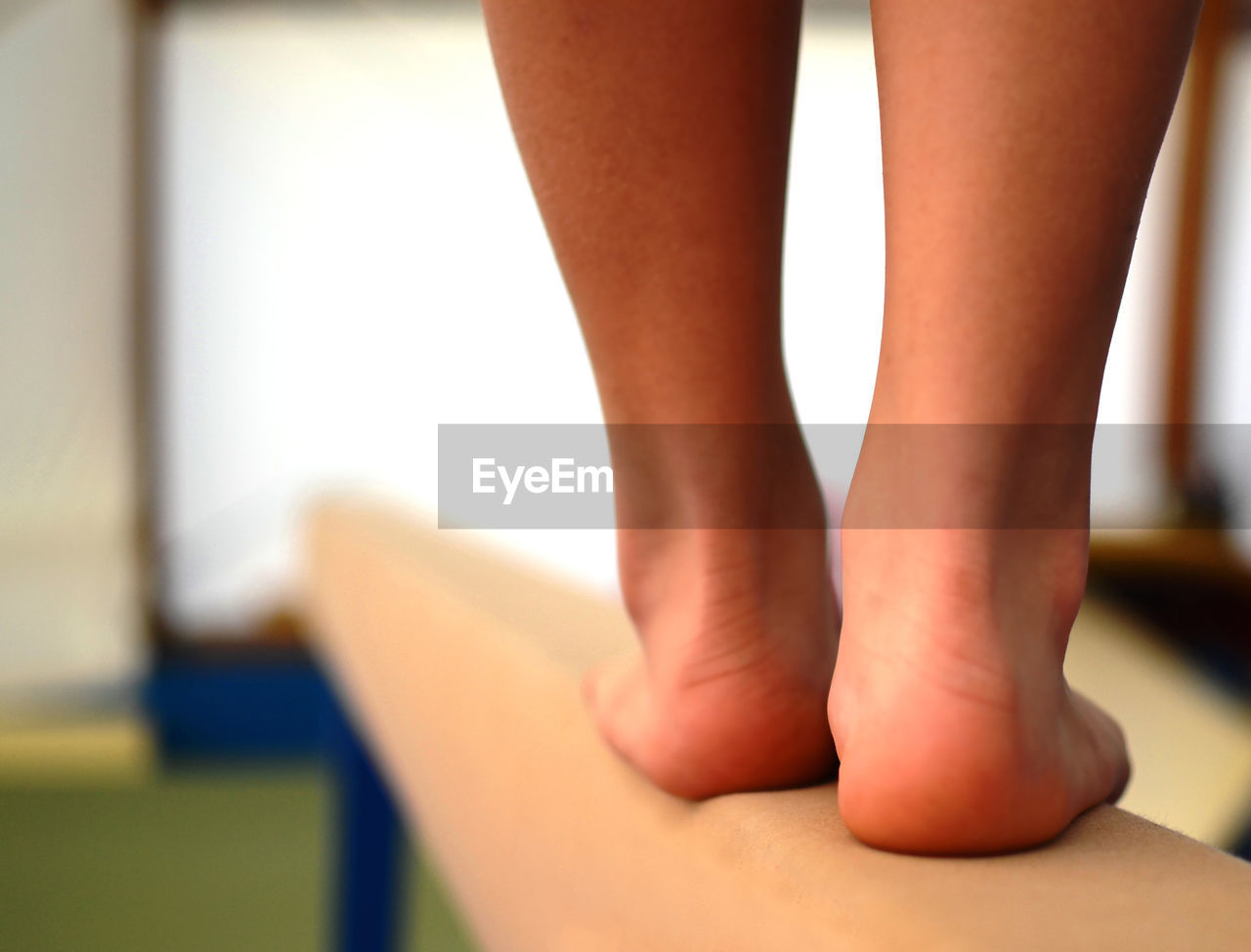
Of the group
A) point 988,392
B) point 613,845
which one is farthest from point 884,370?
point 613,845

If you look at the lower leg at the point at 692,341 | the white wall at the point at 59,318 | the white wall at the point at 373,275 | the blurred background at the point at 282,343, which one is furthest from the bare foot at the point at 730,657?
the white wall at the point at 59,318

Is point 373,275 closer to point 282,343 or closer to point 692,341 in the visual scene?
point 282,343

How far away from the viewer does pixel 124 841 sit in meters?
1.85

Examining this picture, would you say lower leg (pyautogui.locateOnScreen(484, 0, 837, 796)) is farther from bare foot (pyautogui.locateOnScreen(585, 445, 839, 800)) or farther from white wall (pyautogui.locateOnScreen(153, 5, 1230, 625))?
white wall (pyautogui.locateOnScreen(153, 5, 1230, 625))

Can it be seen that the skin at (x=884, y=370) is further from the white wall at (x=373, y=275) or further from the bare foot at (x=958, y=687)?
the white wall at (x=373, y=275)

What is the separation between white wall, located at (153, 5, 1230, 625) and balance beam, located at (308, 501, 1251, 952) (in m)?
1.46

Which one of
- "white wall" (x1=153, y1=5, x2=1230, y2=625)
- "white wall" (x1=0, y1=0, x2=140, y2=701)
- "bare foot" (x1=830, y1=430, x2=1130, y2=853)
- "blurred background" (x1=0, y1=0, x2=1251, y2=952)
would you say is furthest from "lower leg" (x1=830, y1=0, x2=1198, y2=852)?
"white wall" (x1=0, y1=0, x2=140, y2=701)

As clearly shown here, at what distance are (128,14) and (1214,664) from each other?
2122 mm

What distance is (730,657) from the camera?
0.38m

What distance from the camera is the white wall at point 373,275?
2.15m

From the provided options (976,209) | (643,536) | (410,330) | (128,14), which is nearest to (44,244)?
(128,14)

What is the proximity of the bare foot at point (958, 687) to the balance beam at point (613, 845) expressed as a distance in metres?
0.01

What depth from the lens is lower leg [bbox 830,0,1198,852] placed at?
0.91 ft

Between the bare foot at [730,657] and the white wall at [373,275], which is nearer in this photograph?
the bare foot at [730,657]
